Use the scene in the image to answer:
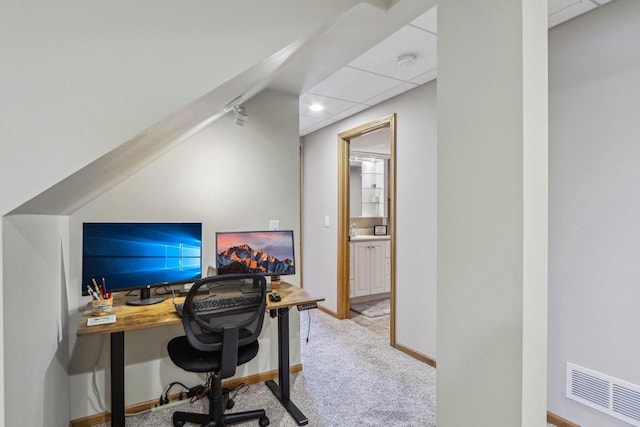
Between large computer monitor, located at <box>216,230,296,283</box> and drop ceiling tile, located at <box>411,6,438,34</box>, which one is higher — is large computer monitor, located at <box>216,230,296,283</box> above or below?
below

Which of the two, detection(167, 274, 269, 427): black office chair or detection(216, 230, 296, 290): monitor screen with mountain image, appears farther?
detection(216, 230, 296, 290): monitor screen with mountain image

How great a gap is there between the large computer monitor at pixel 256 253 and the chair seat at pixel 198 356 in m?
0.54

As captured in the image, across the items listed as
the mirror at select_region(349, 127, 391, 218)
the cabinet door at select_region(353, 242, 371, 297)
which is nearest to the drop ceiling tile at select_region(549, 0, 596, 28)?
the cabinet door at select_region(353, 242, 371, 297)

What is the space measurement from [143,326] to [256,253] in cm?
89

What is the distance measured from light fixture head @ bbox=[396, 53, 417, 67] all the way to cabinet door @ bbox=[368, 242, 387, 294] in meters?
2.70

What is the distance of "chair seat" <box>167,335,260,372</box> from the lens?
177cm

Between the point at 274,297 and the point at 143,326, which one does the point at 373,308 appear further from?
the point at 143,326

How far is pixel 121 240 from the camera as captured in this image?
1986 mm

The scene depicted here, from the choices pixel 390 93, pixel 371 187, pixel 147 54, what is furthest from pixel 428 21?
pixel 371 187

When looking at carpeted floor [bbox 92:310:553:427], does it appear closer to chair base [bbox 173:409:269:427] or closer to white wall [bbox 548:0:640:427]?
chair base [bbox 173:409:269:427]

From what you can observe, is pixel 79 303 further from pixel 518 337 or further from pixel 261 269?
pixel 518 337

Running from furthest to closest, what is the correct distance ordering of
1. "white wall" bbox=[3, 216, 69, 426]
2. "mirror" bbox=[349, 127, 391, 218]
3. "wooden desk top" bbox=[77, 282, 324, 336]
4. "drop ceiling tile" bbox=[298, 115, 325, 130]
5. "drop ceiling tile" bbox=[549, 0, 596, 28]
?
"mirror" bbox=[349, 127, 391, 218] < "drop ceiling tile" bbox=[298, 115, 325, 130] < "drop ceiling tile" bbox=[549, 0, 596, 28] < "wooden desk top" bbox=[77, 282, 324, 336] < "white wall" bbox=[3, 216, 69, 426]

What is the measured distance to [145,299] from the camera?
6.84ft

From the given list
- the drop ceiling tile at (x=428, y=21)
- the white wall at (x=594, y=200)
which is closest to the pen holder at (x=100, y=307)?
the drop ceiling tile at (x=428, y=21)
